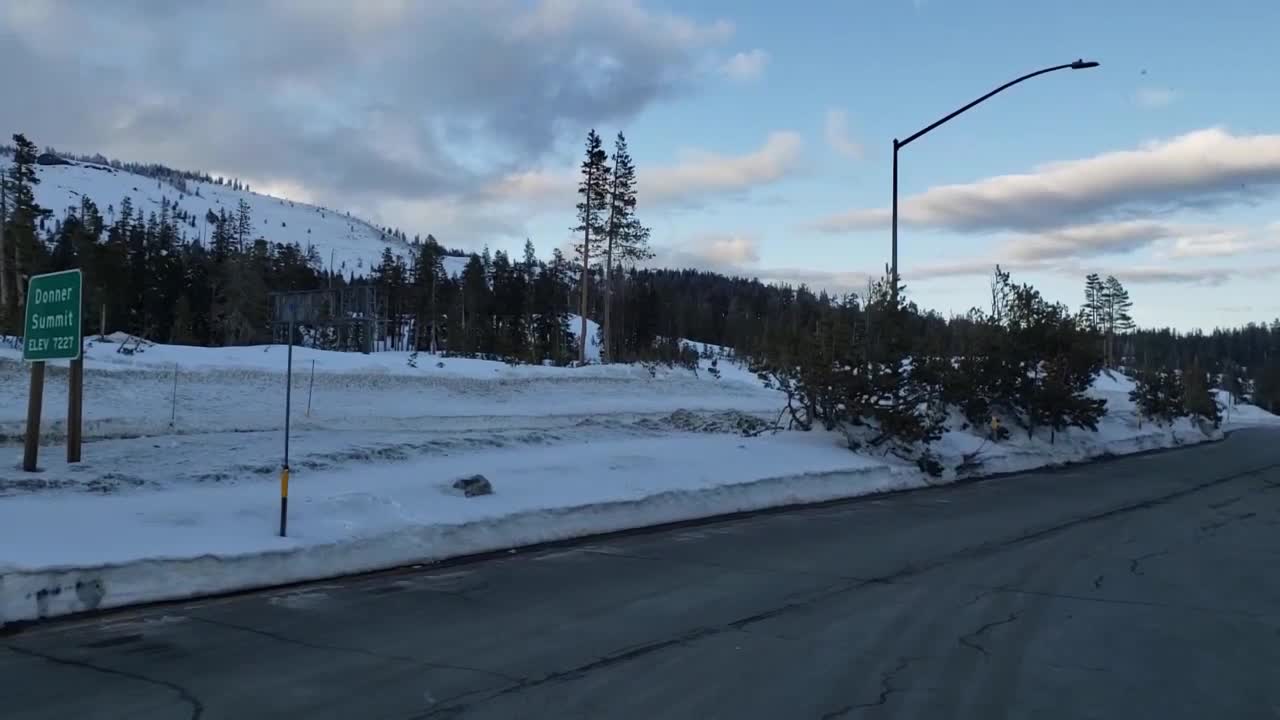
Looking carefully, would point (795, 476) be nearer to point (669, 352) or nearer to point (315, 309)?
point (315, 309)

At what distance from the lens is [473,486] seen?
13.8 metres

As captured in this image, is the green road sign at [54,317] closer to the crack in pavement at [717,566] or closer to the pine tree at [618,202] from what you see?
the crack in pavement at [717,566]

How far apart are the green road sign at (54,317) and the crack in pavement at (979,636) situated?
1103cm

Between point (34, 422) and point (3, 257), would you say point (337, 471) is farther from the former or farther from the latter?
point (3, 257)

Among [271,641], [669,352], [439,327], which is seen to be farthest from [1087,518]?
[439,327]

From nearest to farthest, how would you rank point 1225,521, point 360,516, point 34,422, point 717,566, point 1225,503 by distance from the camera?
point 717,566
point 360,516
point 34,422
point 1225,521
point 1225,503

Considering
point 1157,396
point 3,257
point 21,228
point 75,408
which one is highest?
point 21,228

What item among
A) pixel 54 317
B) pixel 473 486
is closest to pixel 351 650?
pixel 473 486

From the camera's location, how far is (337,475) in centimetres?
1477

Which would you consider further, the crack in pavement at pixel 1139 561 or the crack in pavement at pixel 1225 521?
the crack in pavement at pixel 1225 521

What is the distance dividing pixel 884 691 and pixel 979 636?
194 centimetres

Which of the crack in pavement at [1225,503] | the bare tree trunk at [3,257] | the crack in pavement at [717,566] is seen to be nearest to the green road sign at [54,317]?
the crack in pavement at [717,566]

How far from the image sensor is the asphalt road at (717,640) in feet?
19.7

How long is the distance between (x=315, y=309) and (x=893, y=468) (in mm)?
13443
